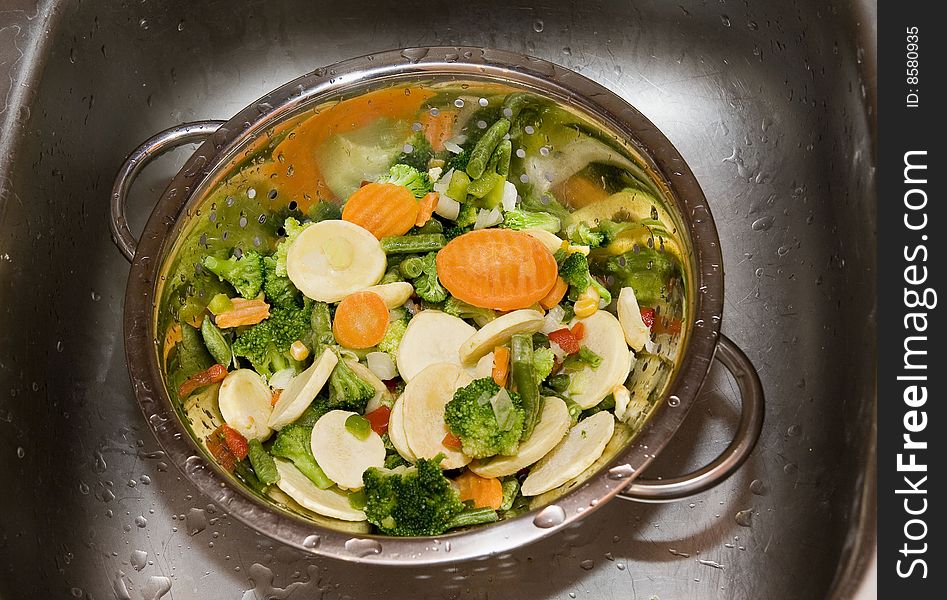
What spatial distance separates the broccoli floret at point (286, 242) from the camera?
125cm

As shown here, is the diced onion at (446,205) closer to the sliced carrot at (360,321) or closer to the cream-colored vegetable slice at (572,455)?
the sliced carrot at (360,321)

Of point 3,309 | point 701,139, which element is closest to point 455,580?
point 3,309

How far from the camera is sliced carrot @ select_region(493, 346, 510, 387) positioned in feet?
3.78

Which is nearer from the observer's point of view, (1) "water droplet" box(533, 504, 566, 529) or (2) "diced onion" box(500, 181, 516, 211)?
(1) "water droplet" box(533, 504, 566, 529)

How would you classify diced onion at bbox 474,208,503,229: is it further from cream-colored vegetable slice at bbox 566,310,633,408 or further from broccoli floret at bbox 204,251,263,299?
broccoli floret at bbox 204,251,263,299

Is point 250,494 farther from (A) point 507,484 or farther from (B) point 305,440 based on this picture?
(A) point 507,484

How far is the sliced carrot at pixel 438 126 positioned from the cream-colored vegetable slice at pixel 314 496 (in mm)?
613

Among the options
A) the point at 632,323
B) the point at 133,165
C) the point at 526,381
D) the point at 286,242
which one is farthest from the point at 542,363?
the point at 133,165

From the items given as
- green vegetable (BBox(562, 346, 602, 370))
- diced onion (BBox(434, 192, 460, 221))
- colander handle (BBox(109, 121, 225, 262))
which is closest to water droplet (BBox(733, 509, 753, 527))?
green vegetable (BBox(562, 346, 602, 370))

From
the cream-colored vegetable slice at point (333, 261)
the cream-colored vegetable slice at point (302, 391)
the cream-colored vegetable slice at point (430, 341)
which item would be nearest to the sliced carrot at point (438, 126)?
the cream-colored vegetable slice at point (333, 261)

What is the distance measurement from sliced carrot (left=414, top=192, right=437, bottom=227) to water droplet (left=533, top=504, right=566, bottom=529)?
565 mm

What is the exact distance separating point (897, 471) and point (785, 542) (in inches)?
8.1

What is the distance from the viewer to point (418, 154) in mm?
1364

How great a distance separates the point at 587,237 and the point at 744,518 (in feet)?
1.73
